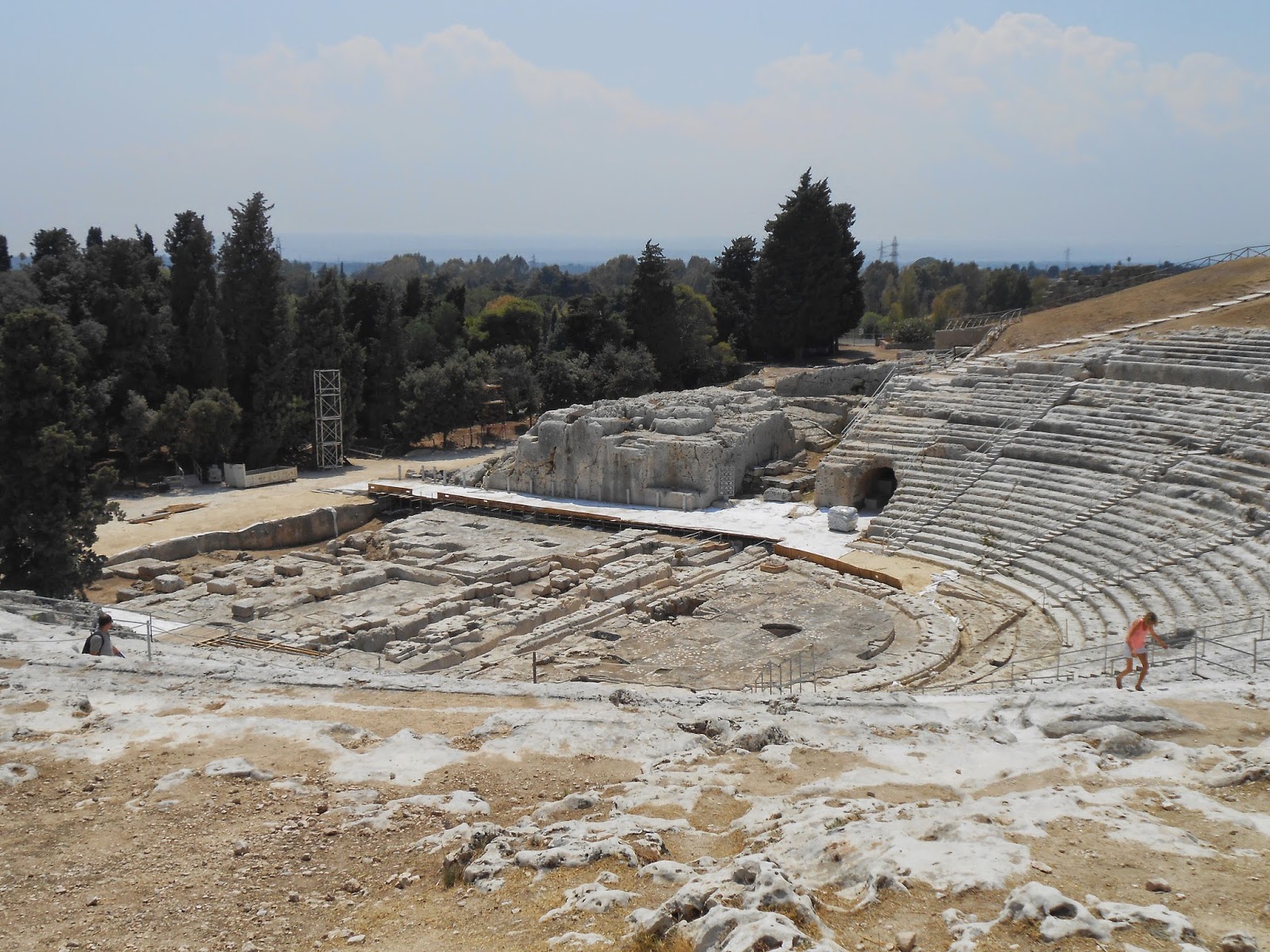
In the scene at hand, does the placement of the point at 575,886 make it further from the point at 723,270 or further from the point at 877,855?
the point at 723,270

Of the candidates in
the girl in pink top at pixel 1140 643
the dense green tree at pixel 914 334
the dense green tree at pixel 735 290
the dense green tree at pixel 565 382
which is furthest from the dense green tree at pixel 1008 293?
the girl in pink top at pixel 1140 643

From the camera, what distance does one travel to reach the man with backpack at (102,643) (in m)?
11.2

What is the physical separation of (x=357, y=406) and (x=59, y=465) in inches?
655

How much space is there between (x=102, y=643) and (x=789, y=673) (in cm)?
857

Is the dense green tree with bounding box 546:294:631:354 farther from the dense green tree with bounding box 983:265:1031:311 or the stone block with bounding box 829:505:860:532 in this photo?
the dense green tree with bounding box 983:265:1031:311

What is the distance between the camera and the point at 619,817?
7.55m

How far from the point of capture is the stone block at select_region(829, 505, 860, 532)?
914 inches

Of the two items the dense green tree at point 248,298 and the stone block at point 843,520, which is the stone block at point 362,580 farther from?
the dense green tree at point 248,298

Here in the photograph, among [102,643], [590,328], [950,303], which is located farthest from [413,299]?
[102,643]

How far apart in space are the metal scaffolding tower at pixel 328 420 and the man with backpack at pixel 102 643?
22.1 metres

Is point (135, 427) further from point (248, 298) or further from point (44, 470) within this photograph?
point (44, 470)

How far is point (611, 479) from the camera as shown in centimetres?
2723

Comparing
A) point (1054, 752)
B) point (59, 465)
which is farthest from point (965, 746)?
point (59, 465)

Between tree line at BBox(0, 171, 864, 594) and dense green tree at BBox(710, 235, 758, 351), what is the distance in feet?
0.50
